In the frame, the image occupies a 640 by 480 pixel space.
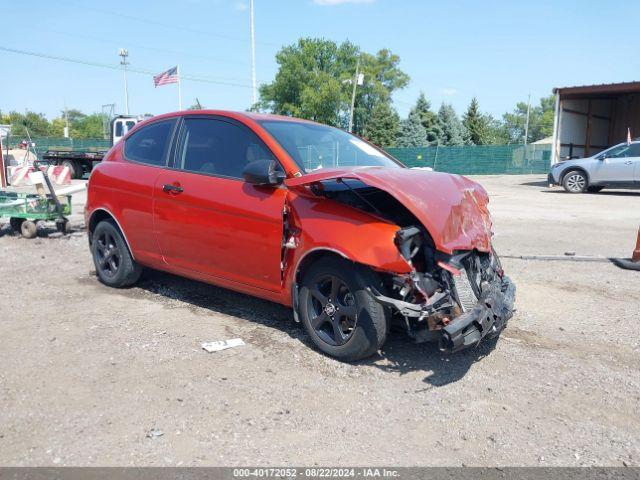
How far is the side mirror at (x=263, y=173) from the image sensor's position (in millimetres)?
4156

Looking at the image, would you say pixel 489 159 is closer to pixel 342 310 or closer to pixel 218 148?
pixel 218 148

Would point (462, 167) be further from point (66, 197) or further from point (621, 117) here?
point (66, 197)

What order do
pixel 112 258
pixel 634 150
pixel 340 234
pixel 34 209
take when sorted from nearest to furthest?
1. pixel 340 234
2. pixel 112 258
3. pixel 34 209
4. pixel 634 150

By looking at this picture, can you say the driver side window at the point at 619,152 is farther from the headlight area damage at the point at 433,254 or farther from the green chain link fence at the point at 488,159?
the green chain link fence at the point at 488,159

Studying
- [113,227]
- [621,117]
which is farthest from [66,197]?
[621,117]

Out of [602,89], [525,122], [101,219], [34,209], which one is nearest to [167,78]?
[602,89]

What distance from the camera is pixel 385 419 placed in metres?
3.27

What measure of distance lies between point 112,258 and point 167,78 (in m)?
31.7

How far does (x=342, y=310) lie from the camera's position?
12.9 feet

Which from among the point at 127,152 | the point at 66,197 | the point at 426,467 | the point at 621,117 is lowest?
the point at 426,467

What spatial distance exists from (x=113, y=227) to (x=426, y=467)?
13.8 ft

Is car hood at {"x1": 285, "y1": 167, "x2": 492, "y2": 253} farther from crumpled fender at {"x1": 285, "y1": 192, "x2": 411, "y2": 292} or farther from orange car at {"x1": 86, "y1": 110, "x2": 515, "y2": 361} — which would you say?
crumpled fender at {"x1": 285, "y1": 192, "x2": 411, "y2": 292}

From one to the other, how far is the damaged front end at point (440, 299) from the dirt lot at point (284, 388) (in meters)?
0.38

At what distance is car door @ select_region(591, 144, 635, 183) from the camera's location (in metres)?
17.1
